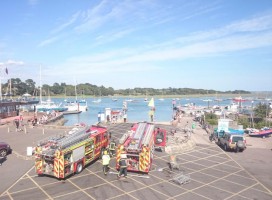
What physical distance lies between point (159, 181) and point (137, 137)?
15.1 ft

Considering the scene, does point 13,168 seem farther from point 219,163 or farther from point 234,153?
point 234,153

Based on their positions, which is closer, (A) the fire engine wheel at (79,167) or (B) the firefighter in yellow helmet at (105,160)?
(B) the firefighter in yellow helmet at (105,160)

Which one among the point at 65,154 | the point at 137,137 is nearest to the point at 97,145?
the point at 137,137

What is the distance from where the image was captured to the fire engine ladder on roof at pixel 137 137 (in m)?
20.3

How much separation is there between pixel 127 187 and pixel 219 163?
1001cm

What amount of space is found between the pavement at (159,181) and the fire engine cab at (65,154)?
604 millimetres

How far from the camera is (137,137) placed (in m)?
22.1

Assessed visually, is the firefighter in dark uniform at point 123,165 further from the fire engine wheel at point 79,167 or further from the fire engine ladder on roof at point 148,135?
the fire engine wheel at point 79,167

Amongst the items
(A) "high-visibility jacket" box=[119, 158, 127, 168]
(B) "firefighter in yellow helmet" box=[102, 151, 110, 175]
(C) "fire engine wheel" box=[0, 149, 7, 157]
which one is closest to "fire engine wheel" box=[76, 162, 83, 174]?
(B) "firefighter in yellow helmet" box=[102, 151, 110, 175]

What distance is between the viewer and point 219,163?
23.7 meters

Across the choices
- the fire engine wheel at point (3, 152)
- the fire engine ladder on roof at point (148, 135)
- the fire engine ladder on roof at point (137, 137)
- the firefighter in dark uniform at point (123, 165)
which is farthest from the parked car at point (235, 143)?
the fire engine wheel at point (3, 152)

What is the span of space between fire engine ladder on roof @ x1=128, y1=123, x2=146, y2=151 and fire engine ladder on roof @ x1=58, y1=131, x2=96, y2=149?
350 centimetres

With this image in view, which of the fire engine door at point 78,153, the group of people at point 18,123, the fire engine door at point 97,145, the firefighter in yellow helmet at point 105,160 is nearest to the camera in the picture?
the fire engine door at point 78,153

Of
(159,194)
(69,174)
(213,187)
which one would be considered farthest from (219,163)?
(69,174)
